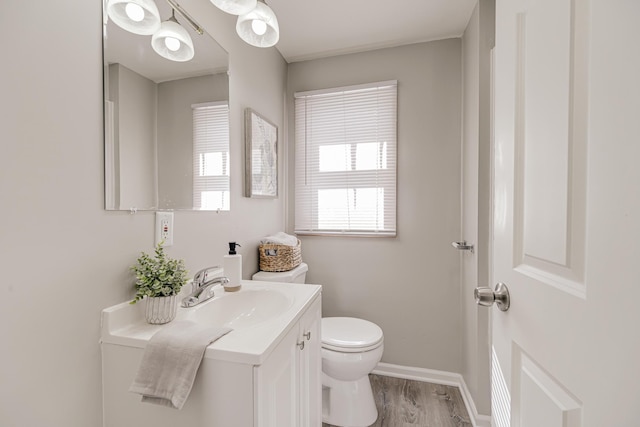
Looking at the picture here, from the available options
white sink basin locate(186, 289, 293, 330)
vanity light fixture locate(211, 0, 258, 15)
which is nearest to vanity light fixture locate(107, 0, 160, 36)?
vanity light fixture locate(211, 0, 258, 15)

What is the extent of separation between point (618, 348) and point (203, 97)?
1.48 meters

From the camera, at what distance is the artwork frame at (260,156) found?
5.38 feet

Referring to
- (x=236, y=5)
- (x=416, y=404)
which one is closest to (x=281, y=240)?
(x=236, y=5)

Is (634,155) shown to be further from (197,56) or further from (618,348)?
(197,56)

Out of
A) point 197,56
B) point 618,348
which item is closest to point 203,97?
point 197,56

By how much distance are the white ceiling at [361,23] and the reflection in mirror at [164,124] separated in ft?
2.16

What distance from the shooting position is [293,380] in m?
0.98

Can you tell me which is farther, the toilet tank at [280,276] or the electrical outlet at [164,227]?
the toilet tank at [280,276]

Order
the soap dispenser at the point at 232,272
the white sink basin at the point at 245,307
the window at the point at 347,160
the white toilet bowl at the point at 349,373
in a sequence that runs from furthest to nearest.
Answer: the window at the point at 347,160
the white toilet bowl at the point at 349,373
the soap dispenser at the point at 232,272
the white sink basin at the point at 245,307

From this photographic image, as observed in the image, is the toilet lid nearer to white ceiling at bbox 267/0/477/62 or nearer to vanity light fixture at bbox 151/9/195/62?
vanity light fixture at bbox 151/9/195/62

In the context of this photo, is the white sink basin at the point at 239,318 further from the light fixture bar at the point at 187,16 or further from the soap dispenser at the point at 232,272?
the light fixture bar at the point at 187,16

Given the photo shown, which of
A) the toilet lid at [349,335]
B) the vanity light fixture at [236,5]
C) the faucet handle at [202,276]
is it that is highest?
the vanity light fixture at [236,5]

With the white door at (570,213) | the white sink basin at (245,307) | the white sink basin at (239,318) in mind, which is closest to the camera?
the white door at (570,213)

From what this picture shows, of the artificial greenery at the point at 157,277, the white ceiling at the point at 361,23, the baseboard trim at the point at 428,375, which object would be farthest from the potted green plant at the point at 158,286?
the baseboard trim at the point at 428,375
